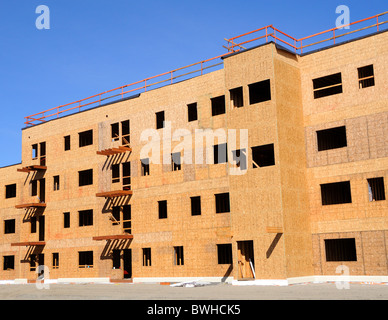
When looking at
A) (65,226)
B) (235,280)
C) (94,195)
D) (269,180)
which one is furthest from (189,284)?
(65,226)

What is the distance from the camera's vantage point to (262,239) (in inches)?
1155

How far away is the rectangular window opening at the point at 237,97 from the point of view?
3244cm

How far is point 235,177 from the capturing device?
31000mm

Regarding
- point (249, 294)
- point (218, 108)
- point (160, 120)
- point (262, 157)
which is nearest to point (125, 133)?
point (160, 120)

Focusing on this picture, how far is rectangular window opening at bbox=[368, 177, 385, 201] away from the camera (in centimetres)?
2882

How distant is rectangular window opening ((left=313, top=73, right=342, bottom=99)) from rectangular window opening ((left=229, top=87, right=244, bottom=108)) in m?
4.51

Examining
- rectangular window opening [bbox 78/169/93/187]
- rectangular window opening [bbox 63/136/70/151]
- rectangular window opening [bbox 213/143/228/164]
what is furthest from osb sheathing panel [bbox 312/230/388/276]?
rectangular window opening [bbox 63/136/70/151]

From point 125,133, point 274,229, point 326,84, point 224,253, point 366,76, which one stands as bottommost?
point 224,253

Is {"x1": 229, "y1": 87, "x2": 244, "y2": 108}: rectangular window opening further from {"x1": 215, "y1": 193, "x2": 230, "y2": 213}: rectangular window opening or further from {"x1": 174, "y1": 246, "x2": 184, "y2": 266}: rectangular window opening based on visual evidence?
{"x1": 174, "y1": 246, "x2": 184, "y2": 266}: rectangular window opening

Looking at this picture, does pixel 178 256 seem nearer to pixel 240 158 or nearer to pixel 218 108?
pixel 240 158

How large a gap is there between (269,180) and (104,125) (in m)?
16.8

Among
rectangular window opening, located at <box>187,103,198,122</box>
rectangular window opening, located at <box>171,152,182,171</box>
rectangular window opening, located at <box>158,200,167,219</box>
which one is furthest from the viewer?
rectangular window opening, located at <box>158,200,167,219</box>

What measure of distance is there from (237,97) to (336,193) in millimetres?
8385
